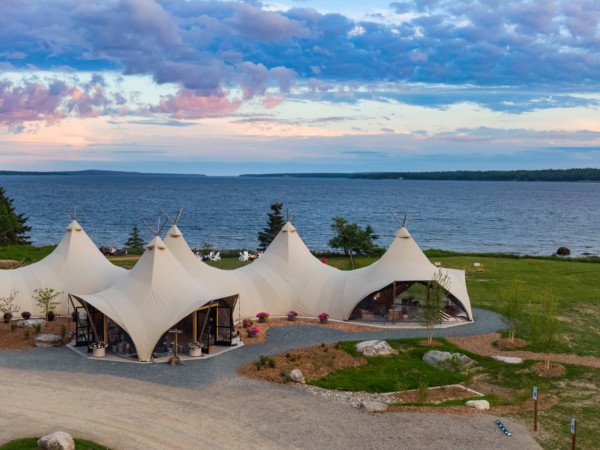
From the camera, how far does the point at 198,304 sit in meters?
24.6

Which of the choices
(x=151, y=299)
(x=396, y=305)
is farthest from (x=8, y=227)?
(x=396, y=305)

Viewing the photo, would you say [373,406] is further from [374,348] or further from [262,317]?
[262,317]

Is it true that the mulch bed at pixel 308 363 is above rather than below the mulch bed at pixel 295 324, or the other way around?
above

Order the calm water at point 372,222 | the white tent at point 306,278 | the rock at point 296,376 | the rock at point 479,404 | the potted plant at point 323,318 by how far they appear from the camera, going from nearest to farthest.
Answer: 1. the rock at point 479,404
2. the rock at point 296,376
3. the potted plant at point 323,318
4. the white tent at point 306,278
5. the calm water at point 372,222

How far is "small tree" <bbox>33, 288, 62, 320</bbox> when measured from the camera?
30.0 m

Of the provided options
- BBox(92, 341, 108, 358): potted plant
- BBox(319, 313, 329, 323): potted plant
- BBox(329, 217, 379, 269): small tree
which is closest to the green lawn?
BBox(319, 313, 329, 323): potted plant

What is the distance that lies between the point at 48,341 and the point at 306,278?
49.2 ft

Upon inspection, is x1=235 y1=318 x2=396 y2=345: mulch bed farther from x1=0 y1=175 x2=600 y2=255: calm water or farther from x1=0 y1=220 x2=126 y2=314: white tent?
x1=0 y1=175 x2=600 y2=255: calm water

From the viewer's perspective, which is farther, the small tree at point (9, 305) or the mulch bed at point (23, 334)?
the small tree at point (9, 305)

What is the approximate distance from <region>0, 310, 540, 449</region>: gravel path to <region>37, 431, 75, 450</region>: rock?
3.65 ft

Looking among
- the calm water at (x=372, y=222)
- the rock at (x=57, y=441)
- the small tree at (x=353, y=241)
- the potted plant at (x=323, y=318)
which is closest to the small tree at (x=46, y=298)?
the potted plant at (x=323, y=318)

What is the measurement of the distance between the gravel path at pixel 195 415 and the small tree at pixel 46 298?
7.40m

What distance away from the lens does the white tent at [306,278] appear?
31469mm

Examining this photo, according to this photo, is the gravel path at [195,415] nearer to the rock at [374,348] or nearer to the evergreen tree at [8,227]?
the rock at [374,348]
